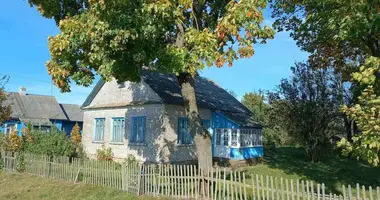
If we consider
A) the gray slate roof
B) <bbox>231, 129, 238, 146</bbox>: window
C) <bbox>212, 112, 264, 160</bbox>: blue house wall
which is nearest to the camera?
<bbox>212, 112, 264, 160</bbox>: blue house wall

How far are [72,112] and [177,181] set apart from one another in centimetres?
3504

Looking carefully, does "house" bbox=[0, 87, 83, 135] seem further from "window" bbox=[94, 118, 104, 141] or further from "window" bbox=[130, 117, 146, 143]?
"window" bbox=[130, 117, 146, 143]

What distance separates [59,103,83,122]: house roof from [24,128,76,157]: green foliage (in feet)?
75.7

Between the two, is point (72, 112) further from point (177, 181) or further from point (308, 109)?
point (177, 181)

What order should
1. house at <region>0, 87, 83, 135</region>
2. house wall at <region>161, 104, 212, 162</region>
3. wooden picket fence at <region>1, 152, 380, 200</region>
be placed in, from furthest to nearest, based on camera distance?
house at <region>0, 87, 83, 135</region>, house wall at <region>161, 104, 212, 162</region>, wooden picket fence at <region>1, 152, 380, 200</region>

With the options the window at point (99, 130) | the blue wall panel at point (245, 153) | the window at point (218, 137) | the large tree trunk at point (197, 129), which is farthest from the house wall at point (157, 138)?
the large tree trunk at point (197, 129)

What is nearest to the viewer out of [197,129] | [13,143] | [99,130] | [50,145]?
[197,129]

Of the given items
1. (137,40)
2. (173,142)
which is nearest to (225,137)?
(173,142)

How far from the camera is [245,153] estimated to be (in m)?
20.4

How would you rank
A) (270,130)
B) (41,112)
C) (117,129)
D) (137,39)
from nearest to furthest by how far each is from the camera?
(137,39)
(117,129)
(270,130)
(41,112)

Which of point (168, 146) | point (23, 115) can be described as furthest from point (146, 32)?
point (23, 115)

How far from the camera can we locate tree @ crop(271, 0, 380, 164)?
638 cm

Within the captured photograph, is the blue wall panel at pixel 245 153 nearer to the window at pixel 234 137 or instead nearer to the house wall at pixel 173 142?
the window at pixel 234 137

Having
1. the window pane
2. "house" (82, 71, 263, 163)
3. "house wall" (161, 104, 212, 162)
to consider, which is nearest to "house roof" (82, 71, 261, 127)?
"house" (82, 71, 263, 163)
